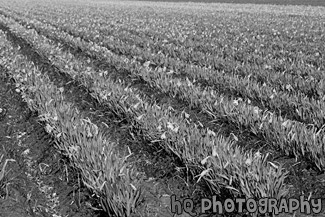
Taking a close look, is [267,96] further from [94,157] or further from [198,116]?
[94,157]

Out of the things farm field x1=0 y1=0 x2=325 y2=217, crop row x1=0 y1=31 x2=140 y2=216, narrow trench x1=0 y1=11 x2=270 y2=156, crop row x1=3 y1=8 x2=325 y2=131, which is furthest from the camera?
crop row x1=3 y1=8 x2=325 y2=131

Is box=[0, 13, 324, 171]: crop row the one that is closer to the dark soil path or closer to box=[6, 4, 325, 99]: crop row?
box=[6, 4, 325, 99]: crop row

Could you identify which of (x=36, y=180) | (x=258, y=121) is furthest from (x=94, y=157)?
(x=258, y=121)

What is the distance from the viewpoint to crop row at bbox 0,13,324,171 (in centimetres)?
433

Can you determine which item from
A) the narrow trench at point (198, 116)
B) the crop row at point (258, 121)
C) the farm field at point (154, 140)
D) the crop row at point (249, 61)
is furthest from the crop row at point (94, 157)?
the crop row at point (249, 61)

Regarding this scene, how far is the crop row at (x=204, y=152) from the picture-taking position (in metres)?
3.53

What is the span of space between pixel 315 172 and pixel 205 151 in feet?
4.08

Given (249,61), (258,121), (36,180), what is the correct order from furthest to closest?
(249,61) < (258,121) < (36,180)

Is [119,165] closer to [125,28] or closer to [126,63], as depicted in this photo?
[126,63]

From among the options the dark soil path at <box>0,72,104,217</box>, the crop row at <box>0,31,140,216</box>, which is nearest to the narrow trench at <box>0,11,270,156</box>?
the crop row at <box>0,31,140,216</box>

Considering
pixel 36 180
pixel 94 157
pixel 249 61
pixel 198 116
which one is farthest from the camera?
pixel 249 61

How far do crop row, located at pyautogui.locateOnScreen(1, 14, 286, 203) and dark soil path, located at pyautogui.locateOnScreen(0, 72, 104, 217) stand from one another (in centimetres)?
119

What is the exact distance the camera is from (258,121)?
523cm

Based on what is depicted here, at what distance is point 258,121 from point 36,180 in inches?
119
